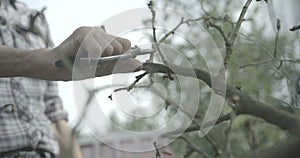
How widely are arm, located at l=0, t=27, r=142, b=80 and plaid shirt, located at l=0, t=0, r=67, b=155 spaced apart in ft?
2.06

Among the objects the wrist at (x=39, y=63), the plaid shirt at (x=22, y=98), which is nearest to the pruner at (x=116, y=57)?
the wrist at (x=39, y=63)

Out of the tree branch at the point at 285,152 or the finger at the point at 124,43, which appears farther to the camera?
the finger at the point at 124,43

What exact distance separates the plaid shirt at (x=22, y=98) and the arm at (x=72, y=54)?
63cm

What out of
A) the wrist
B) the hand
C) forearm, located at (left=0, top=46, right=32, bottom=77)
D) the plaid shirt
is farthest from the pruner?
the plaid shirt

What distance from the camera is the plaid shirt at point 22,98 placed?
1.95m

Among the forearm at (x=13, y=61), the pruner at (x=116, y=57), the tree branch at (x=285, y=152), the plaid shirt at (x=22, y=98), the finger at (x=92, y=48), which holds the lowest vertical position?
the plaid shirt at (x=22, y=98)

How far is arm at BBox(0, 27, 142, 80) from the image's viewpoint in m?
0.91

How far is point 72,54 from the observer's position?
3.24 feet

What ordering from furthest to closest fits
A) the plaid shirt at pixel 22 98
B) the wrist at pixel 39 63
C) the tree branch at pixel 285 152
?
the plaid shirt at pixel 22 98 → the wrist at pixel 39 63 → the tree branch at pixel 285 152

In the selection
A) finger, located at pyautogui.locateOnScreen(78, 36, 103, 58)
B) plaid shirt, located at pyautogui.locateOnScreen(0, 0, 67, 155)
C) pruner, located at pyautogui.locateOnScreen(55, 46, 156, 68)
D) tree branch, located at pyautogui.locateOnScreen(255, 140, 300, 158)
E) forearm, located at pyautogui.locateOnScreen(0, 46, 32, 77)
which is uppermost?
finger, located at pyautogui.locateOnScreen(78, 36, 103, 58)

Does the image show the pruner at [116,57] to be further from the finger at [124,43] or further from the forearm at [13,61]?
the forearm at [13,61]

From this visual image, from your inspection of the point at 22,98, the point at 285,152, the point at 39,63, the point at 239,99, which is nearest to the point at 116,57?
the point at 239,99

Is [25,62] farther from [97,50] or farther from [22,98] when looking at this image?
[22,98]

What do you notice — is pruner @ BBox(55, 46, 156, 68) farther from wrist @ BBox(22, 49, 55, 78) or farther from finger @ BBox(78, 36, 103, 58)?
wrist @ BBox(22, 49, 55, 78)
